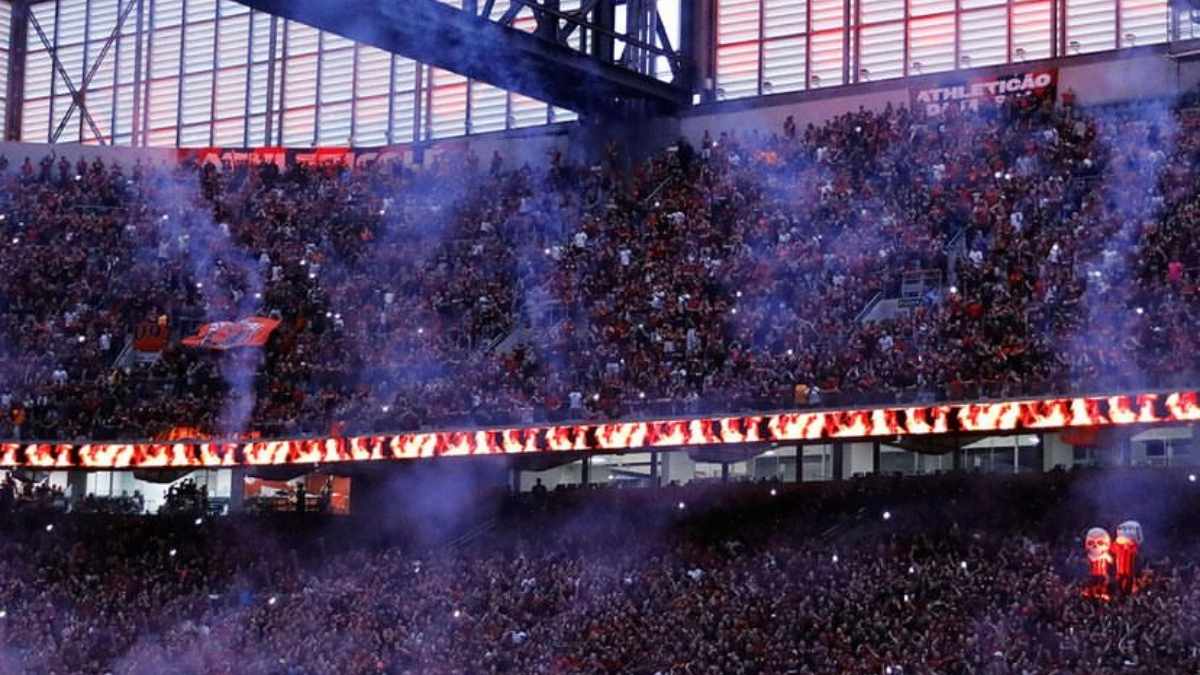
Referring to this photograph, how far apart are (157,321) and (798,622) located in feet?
65.6

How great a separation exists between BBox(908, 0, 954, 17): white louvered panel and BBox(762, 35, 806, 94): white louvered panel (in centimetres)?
276

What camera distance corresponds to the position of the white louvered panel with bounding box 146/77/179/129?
58781mm

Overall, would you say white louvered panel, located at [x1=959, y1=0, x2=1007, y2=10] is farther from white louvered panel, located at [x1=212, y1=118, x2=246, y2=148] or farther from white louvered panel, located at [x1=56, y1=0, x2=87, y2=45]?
white louvered panel, located at [x1=56, y1=0, x2=87, y2=45]

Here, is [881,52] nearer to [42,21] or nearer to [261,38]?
[261,38]

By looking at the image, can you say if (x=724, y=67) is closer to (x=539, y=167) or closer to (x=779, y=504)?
(x=539, y=167)

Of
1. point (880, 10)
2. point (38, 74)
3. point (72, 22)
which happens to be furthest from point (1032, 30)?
point (38, 74)

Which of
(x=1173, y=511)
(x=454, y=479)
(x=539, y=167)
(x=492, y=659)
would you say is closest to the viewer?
(x=1173, y=511)

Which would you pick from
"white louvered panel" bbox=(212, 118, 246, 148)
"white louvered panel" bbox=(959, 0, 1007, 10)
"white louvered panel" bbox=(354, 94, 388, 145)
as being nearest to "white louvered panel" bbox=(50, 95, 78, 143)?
"white louvered panel" bbox=(212, 118, 246, 148)

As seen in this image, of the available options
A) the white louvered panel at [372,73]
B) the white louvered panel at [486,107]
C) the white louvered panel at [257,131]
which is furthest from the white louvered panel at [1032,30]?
the white louvered panel at [257,131]

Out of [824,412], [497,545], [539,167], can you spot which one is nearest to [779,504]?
[824,412]

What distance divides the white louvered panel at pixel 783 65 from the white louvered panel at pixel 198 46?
16.9 meters

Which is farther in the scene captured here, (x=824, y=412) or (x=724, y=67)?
(x=724, y=67)

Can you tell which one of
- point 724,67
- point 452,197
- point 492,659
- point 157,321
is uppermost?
point 724,67

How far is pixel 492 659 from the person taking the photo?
1447 inches
